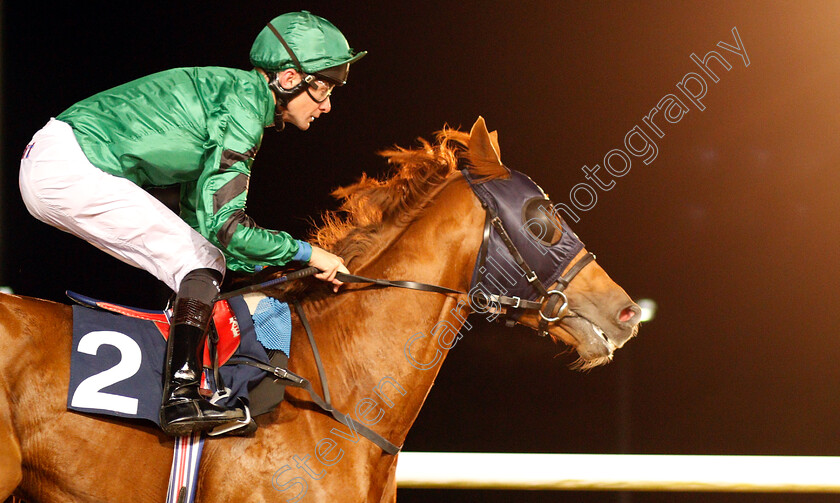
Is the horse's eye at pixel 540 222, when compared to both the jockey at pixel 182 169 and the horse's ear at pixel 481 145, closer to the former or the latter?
the horse's ear at pixel 481 145

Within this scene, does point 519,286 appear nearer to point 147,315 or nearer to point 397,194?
point 397,194

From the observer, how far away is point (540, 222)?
1.85m

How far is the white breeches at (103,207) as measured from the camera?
1.66 m

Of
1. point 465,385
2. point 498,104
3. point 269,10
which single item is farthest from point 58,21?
point 465,385

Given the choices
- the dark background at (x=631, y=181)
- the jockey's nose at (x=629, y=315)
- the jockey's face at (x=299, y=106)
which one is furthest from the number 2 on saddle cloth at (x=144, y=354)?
the dark background at (x=631, y=181)

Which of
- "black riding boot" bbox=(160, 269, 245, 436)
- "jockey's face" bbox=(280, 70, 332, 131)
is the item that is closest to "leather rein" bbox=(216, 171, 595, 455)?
"black riding boot" bbox=(160, 269, 245, 436)

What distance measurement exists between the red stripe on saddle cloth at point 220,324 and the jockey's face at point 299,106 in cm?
61

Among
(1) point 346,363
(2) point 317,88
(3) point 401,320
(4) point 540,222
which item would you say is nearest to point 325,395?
(1) point 346,363

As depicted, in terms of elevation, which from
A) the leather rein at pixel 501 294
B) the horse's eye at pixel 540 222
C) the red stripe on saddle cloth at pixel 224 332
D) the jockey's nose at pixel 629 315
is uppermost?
the horse's eye at pixel 540 222

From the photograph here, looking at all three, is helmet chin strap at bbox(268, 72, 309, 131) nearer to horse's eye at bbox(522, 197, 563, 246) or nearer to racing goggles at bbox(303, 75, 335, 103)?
racing goggles at bbox(303, 75, 335, 103)

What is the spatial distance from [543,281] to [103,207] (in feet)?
4.08

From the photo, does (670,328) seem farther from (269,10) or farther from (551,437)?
(269,10)

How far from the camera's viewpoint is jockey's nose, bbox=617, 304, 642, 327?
1.82 metres

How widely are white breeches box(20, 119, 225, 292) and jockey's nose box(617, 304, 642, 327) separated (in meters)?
1.16
